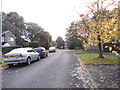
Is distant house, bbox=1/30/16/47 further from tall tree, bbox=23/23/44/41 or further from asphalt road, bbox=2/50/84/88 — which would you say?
asphalt road, bbox=2/50/84/88

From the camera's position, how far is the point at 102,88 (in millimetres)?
3949

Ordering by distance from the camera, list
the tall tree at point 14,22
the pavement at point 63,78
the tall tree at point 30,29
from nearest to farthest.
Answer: the pavement at point 63,78, the tall tree at point 14,22, the tall tree at point 30,29

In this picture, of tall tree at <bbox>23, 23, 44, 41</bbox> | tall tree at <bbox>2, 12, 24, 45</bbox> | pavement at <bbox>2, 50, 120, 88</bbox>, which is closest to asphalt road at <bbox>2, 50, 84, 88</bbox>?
pavement at <bbox>2, 50, 120, 88</bbox>

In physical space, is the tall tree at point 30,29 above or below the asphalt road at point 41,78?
above

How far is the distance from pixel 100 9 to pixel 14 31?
1589 inches

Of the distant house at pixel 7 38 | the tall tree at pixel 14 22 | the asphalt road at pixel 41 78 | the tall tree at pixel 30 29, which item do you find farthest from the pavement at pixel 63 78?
the tall tree at pixel 30 29

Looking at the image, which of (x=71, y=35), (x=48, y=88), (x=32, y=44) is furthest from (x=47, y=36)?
(x=48, y=88)

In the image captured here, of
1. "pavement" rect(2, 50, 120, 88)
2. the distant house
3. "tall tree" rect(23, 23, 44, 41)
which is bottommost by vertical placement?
"pavement" rect(2, 50, 120, 88)

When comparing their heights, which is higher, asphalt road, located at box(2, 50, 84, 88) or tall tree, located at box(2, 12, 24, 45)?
tall tree, located at box(2, 12, 24, 45)

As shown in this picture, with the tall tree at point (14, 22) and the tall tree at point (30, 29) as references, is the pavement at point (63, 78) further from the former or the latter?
the tall tree at point (30, 29)

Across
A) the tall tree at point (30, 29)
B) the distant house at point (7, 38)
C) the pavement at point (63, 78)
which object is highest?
the tall tree at point (30, 29)

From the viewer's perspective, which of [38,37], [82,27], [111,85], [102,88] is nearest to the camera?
[102,88]

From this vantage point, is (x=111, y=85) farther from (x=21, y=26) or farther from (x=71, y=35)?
(x=21, y=26)

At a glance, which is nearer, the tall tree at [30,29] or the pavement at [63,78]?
the pavement at [63,78]
